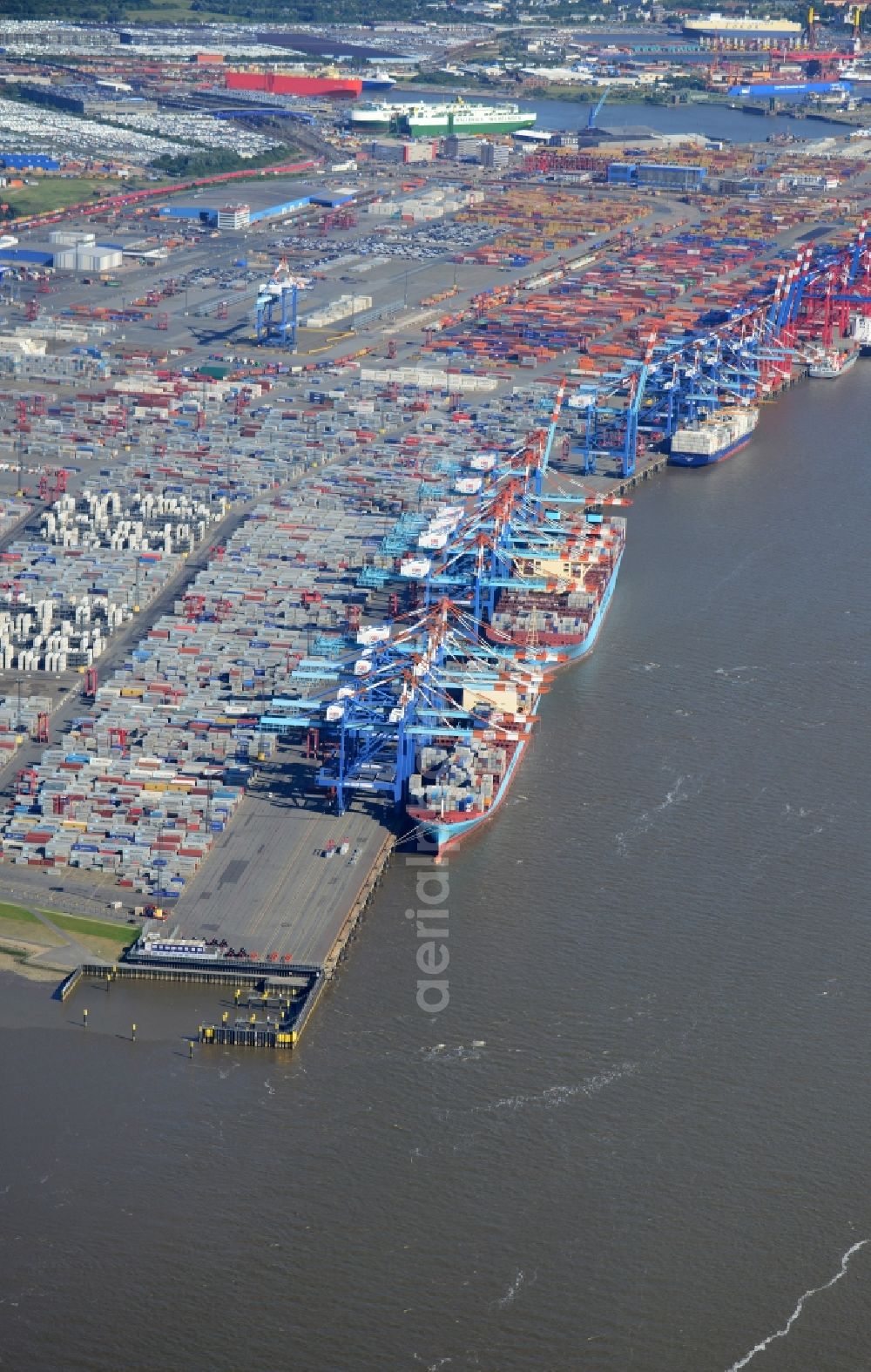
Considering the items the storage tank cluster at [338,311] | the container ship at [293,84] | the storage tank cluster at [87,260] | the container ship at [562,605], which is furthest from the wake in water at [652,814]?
the container ship at [293,84]

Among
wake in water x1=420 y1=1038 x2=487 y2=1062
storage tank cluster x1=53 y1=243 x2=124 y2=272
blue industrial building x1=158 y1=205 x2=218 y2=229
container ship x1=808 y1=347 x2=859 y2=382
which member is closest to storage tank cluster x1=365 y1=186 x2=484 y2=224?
blue industrial building x1=158 y1=205 x2=218 y2=229

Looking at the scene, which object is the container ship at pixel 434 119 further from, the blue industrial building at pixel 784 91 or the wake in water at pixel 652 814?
the wake in water at pixel 652 814

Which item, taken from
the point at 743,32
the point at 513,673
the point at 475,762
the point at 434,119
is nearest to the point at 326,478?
the point at 513,673

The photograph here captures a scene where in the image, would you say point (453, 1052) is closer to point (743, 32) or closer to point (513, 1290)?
point (513, 1290)

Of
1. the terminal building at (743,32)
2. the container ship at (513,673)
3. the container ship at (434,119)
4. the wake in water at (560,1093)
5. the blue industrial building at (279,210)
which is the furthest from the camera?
the terminal building at (743,32)

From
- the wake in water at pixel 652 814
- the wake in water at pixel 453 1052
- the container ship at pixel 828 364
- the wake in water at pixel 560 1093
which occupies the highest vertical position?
the wake in water at pixel 652 814

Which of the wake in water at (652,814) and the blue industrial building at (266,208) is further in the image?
the blue industrial building at (266,208)

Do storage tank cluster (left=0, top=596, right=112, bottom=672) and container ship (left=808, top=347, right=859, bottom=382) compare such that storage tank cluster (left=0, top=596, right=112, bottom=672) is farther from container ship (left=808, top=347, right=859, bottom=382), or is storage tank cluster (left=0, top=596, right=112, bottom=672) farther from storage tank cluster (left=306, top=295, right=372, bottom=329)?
container ship (left=808, top=347, right=859, bottom=382)

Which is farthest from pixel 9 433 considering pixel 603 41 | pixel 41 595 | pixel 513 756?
pixel 603 41
